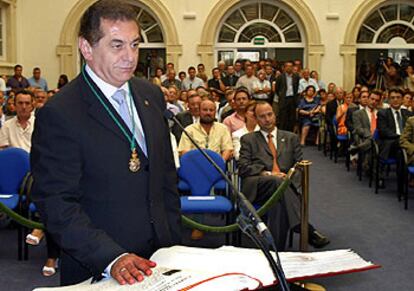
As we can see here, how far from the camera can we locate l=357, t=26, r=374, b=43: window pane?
1584cm

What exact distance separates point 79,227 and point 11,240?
164 inches

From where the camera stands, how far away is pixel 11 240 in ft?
18.2

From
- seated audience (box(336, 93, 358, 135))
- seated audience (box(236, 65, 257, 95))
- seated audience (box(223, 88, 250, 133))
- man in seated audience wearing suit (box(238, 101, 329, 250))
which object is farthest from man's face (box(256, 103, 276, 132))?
seated audience (box(236, 65, 257, 95))

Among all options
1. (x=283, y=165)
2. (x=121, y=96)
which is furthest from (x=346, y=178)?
(x=121, y=96)

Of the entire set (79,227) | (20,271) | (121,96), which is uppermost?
(121,96)

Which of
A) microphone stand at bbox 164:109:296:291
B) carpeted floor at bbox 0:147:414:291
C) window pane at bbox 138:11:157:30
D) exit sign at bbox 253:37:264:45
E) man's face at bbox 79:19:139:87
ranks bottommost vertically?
carpeted floor at bbox 0:147:414:291

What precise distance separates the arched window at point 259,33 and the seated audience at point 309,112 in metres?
2.96

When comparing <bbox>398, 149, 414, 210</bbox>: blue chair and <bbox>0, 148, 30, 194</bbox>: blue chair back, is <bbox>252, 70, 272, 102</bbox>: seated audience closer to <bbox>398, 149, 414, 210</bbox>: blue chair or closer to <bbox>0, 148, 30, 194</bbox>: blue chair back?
<bbox>398, 149, 414, 210</bbox>: blue chair

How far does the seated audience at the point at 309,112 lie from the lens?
12570 mm

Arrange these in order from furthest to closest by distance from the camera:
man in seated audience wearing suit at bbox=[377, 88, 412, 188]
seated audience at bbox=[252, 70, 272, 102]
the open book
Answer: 1. seated audience at bbox=[252, 70, 272, 102]
2. man in seated audience wearing suit at bbox=[377, 88, 412, 188]
3. the open book

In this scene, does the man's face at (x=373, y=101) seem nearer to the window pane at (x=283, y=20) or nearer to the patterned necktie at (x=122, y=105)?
the window pane at (x=283, y=20)

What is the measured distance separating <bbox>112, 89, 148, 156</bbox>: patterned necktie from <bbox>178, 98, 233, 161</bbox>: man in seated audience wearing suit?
14.0 ft

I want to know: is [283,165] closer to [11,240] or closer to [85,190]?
[11,240]

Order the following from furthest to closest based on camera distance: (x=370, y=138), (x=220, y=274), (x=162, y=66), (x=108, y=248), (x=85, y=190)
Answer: (x=162, y=66)
(x=370, y=138)
(x=85, y=190)
(x=108, y=248)
(x=220, y=274)
